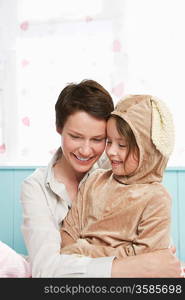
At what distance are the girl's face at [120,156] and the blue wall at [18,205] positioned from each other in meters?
1.32

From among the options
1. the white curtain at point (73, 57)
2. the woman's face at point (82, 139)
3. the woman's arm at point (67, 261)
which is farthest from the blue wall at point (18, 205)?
the woman's arm at point (67, 261)

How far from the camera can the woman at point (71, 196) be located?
132cm

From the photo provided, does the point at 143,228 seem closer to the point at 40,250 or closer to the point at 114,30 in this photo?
the point at 40,250

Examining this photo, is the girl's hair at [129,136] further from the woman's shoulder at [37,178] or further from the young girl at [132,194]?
the woman's shoulder at [37,178]

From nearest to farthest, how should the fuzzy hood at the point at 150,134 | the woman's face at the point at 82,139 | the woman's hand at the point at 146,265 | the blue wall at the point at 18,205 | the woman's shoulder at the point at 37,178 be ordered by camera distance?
the woman's hand at the point at 146,265
the fuzzy hood at the point at 150,134
the woman's face at the point at 82,139
the woman's shoulder at the point at 37,178
the blue wall at the point at 18,205

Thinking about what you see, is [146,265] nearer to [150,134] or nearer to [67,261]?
[67,261]

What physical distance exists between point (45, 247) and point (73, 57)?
177cm

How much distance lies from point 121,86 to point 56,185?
136 centimetres

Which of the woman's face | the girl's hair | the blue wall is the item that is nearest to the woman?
the woman's face

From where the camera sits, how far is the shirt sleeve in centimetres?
133

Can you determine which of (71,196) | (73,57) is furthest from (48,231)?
(73,57)

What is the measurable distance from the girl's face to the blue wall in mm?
1320

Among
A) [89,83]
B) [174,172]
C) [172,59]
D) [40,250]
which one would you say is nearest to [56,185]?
[40,250]

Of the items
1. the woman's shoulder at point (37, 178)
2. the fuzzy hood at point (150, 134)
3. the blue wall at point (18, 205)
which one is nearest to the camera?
the fuzzy hood at point (150, 134)
